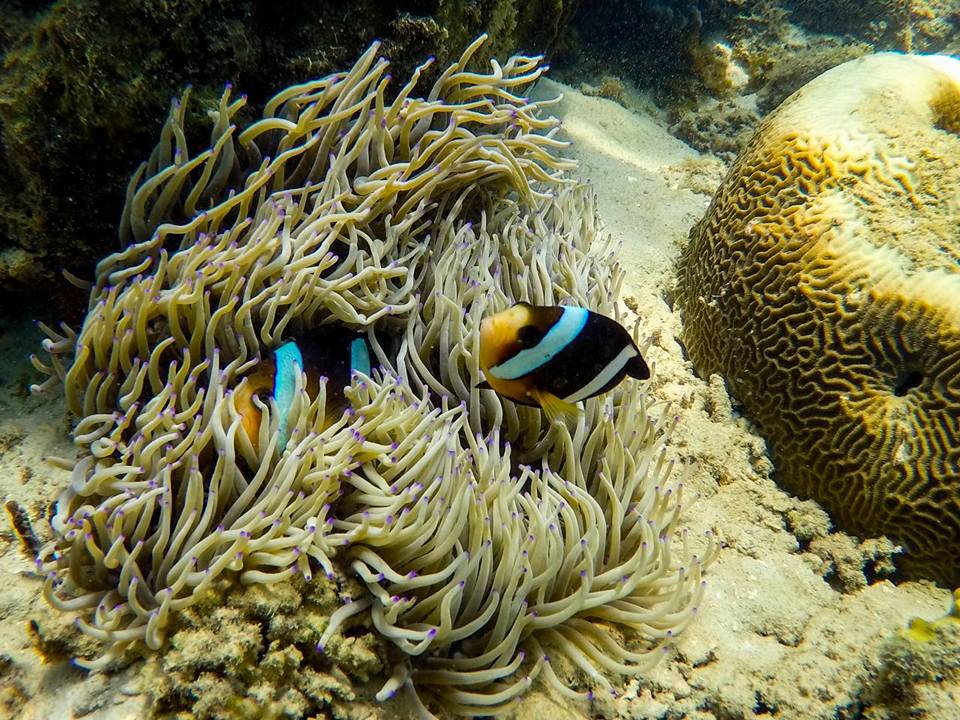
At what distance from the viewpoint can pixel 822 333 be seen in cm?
285

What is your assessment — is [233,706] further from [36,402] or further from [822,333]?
[822,333]

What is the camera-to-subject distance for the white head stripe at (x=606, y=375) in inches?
74.2

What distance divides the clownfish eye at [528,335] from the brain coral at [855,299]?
68.9 inches

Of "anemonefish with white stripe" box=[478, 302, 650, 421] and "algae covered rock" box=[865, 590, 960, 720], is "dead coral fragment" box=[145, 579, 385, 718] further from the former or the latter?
"algae covered rock" box=[865, 590, 960, 720]

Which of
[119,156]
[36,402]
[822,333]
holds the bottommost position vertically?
[36,402]

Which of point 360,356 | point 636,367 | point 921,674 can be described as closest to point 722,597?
point 921,674

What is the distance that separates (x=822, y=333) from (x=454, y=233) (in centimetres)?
179

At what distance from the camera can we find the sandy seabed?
1.71 metres

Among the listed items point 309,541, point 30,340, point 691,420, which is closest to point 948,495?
point 691,420

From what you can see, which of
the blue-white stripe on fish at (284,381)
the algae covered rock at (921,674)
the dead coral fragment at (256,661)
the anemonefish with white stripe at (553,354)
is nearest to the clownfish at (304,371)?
the blue-white stripe on fish at (284,381)

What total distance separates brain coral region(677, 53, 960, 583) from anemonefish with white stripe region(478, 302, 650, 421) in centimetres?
146

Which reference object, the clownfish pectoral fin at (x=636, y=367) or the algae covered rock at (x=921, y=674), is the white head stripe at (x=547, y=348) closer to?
the clownfish pectoral fin at (x=636, y=367)

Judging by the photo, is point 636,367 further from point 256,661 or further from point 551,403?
point 256,661

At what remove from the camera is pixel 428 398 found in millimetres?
2184
